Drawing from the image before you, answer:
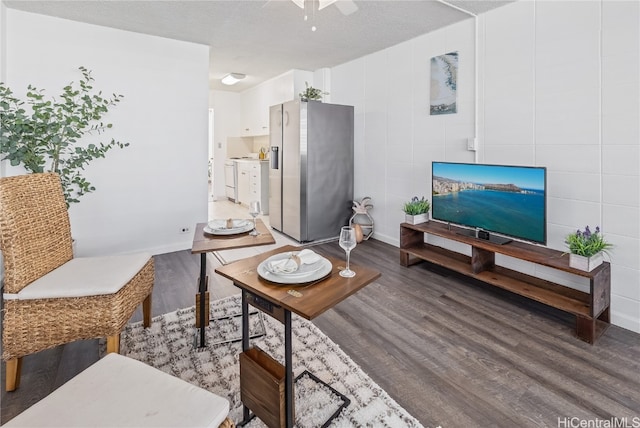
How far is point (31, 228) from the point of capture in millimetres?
1762

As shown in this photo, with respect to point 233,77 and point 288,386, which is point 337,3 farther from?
point 233,77

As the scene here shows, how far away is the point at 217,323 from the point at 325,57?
360cm

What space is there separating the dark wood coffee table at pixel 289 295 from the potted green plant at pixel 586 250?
1578 millimetres

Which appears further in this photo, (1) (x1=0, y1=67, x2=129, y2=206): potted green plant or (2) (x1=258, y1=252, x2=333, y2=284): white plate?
(1) (x1=0, y1=67, x2=129, y2=206): potted green plant

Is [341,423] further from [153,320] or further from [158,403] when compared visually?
[153,320]

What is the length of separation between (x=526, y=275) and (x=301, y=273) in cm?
230

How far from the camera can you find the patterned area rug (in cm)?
158

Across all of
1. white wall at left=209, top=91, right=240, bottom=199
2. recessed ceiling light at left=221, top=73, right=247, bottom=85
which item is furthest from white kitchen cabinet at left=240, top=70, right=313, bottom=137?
recessed ceiling light at left=221, top=73, right=247, bottom=85

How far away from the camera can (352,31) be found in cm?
358

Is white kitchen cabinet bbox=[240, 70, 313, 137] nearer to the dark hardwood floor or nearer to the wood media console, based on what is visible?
the wood media console

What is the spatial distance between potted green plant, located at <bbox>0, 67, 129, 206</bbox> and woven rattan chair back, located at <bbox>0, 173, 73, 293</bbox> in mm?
1039

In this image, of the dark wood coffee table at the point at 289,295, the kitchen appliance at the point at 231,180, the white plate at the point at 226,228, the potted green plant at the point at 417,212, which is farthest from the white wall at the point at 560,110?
the kitchen appliance at the point at 231,180

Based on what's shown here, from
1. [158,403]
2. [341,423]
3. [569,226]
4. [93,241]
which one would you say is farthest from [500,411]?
[93,241]

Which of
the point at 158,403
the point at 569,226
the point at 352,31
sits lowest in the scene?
the point at 158,403
